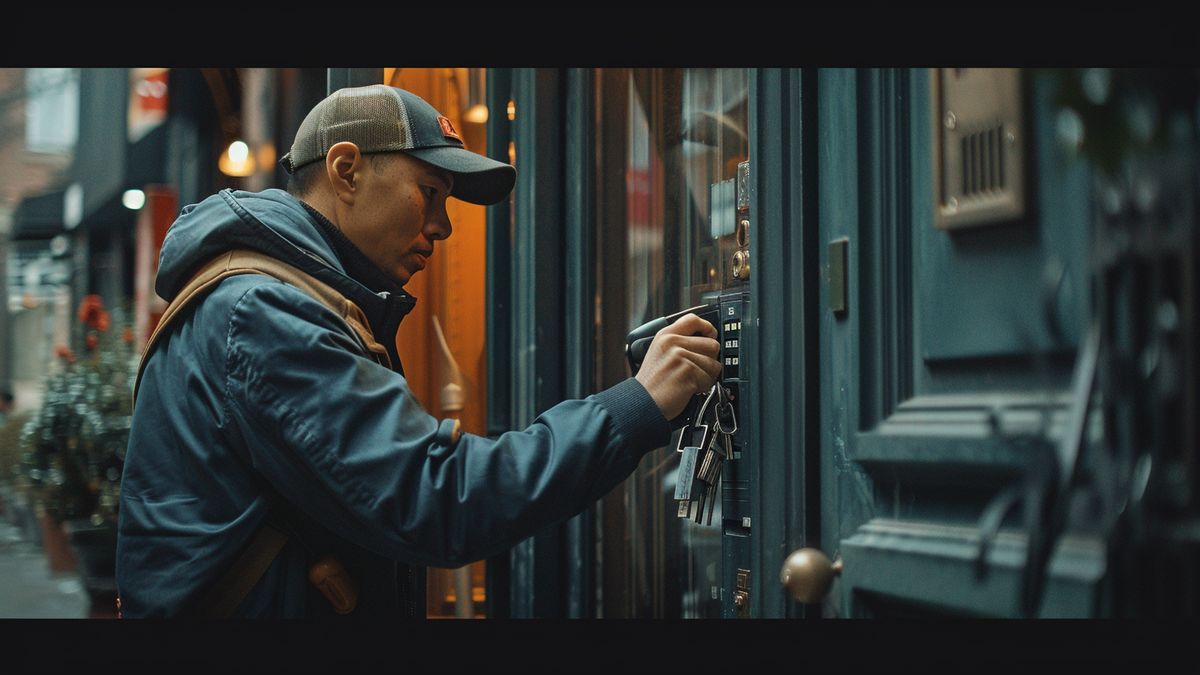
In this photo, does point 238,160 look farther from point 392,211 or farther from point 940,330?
point 940,330

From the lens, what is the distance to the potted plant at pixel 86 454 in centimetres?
514

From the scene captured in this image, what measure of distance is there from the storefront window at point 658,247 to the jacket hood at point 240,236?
83 centimetres

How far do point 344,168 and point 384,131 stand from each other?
0.10 meters

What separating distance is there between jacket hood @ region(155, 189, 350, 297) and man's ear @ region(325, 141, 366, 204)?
0.42 ft

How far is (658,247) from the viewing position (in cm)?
284

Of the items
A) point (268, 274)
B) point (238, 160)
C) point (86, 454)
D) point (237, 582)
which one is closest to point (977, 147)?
point (268, 274)

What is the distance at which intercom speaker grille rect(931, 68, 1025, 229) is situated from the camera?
1.45m

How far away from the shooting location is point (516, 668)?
67.2 inches

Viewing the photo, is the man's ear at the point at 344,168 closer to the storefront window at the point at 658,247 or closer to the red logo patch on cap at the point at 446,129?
the red logo patch on cap at the point at 446,129

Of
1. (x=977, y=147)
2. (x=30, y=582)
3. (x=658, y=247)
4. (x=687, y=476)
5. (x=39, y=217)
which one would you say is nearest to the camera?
(x=977, y=147)

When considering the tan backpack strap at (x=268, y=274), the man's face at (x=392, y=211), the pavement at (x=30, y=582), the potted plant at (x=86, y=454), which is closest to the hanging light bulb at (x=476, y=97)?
the man's face at (x=392, y=211)

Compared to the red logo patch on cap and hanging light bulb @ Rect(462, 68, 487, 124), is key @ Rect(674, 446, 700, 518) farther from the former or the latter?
hanging light bulb @ Rect(462, 68, 487, 124)

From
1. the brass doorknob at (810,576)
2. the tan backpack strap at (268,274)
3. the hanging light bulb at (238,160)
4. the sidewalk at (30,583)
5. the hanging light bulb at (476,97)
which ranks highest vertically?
the hanging light bulb at (238,160)

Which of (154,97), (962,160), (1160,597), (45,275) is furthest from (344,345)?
(154,97)
